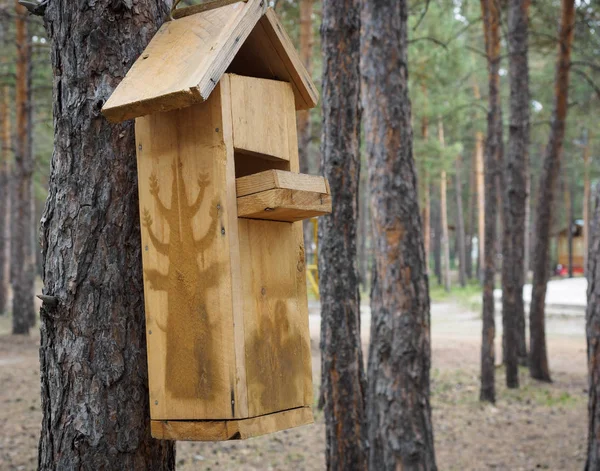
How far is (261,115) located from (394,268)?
11.1ft

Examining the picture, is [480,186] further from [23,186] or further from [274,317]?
[274,317]

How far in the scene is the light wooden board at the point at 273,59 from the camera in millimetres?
2350

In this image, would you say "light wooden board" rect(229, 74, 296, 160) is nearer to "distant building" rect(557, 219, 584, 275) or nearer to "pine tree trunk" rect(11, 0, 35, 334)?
"pine tree trunk" rect(11, 0, 35, 334)

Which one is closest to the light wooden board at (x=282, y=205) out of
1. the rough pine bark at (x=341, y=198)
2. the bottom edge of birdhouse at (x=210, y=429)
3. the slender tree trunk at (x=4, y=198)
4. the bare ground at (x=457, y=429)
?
the bottom edge of birdhouse at (x=210, y=429)

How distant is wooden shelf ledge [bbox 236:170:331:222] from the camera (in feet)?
6.75

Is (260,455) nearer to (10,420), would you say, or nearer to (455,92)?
(10,420)

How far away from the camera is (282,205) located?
2072mm

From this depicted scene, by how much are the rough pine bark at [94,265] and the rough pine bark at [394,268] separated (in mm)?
3394

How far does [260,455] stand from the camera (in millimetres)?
7059

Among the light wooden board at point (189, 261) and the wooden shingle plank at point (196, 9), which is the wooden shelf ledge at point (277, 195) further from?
the wooden shingle plank at point (196, 9)

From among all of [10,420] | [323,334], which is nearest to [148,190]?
[323,334]

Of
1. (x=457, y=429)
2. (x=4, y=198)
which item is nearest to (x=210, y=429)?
(x=457, y=429)

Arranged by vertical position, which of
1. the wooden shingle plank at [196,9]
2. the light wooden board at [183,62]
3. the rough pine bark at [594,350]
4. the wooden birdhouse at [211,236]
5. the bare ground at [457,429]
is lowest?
the bare ground at [457,429]

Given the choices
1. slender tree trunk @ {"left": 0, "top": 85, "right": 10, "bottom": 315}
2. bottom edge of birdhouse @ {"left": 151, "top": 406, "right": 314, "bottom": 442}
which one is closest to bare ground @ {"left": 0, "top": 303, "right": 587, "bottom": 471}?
bottom edge of birdhouse @ {"left": 151, "top": 406, "right": 314, "bottom": 442}
